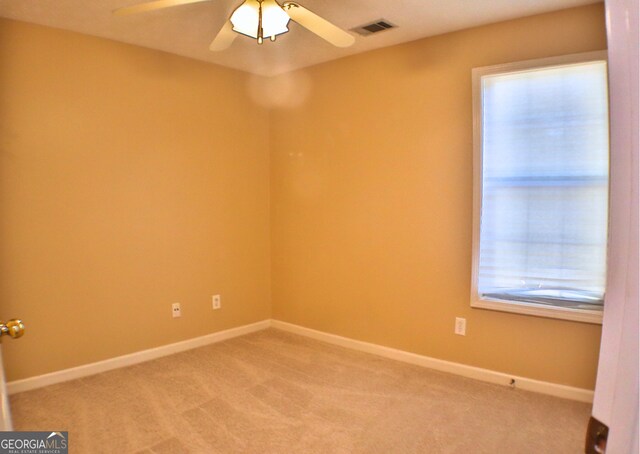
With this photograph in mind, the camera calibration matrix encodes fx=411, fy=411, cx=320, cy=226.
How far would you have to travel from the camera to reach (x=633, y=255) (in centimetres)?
50

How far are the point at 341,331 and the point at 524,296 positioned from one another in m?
1.55

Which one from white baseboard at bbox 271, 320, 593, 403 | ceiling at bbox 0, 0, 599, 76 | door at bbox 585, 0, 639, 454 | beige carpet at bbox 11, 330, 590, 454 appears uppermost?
ceiling at bbox 0, 0, 599, 76

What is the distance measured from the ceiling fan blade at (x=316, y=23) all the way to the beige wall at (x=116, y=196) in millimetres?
1757

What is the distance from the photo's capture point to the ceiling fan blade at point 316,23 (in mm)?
1939

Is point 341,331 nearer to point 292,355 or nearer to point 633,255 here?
point 292,355

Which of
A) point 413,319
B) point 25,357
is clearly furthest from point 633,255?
point 25,357

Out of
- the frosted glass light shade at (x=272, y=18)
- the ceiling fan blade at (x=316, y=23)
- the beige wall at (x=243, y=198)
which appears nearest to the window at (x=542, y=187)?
the beige wall at (x=243, y=198)

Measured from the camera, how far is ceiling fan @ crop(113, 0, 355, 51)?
1.90m

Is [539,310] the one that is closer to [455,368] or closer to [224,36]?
[455,368]

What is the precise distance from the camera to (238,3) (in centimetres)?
248

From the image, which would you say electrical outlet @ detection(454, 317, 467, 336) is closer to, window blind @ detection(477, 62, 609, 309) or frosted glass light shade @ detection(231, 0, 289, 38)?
window blind @ detection(477, 62, 609, 309)

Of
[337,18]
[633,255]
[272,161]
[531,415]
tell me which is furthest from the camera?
[272,161]

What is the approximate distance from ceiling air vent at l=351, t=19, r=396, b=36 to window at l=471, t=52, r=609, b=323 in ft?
2.23

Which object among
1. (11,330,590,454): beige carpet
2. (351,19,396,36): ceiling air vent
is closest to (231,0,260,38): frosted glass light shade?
(351,19,396,36): ceiling air vent
